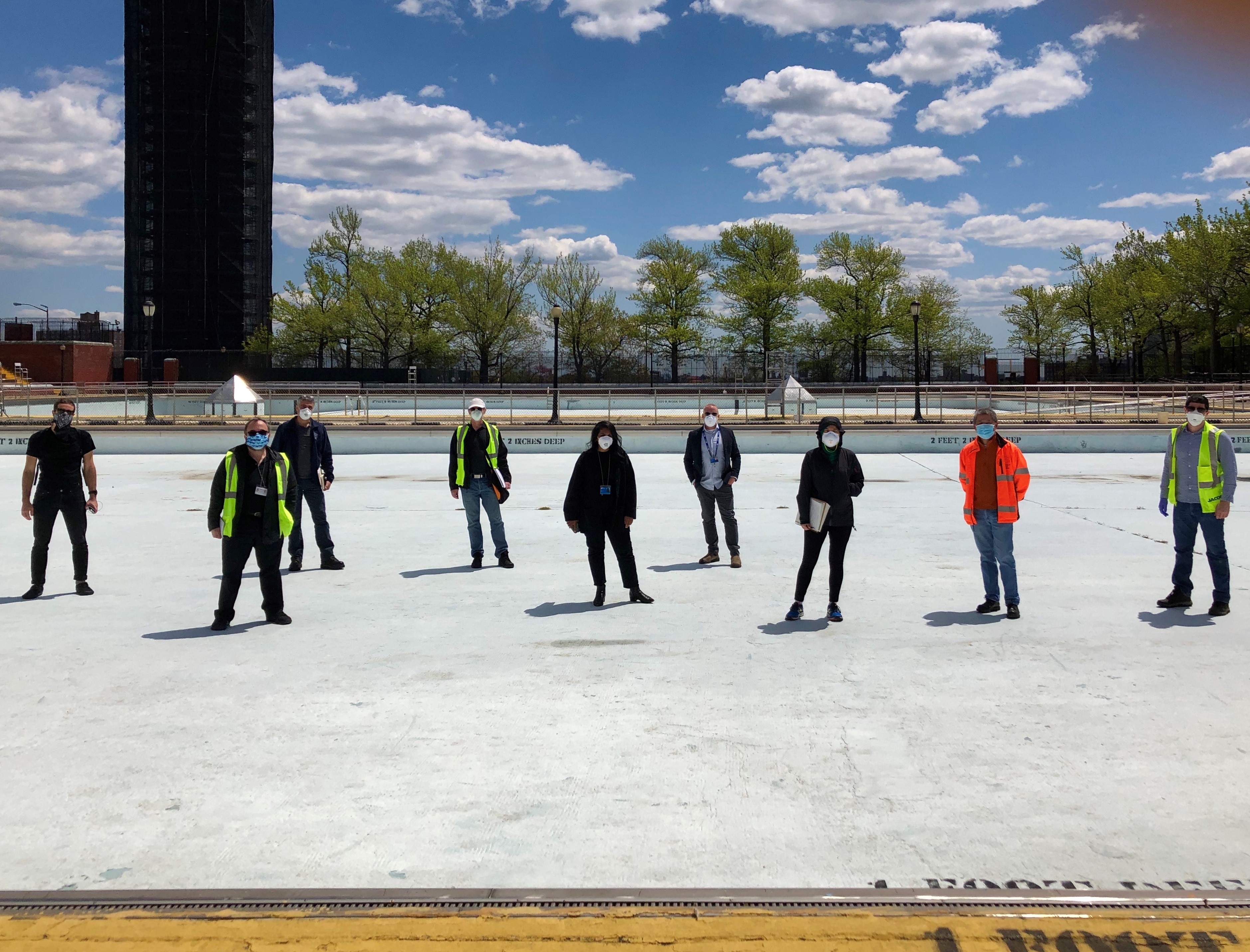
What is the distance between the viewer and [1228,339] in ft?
181

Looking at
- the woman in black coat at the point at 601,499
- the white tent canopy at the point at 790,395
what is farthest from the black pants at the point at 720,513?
the white tent canopy at the point at 790,395

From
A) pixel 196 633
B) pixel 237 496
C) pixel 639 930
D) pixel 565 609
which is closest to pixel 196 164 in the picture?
pixel 237 496

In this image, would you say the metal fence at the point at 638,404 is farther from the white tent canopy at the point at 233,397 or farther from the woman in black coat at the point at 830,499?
the woman in black coat at the point at 830,499

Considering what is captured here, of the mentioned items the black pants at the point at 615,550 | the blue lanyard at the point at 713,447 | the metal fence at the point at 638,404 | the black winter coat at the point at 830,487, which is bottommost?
the black pants at the point at 615,550

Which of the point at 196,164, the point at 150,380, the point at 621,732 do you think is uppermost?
the point at 196,164

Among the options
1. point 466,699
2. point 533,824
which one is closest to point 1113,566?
point 466,699

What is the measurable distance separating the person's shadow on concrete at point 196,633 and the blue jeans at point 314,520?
2363 mm

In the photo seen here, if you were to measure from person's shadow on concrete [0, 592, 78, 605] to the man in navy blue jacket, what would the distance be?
2.11 m

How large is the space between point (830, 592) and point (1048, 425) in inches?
1059

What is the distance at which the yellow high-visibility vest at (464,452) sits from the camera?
35.0 feet

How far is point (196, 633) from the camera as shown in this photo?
797 cm

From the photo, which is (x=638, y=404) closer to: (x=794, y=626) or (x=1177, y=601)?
(x=1177, y=601)

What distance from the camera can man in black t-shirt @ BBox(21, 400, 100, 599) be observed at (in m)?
9.15

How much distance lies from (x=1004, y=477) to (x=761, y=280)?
215 feet
